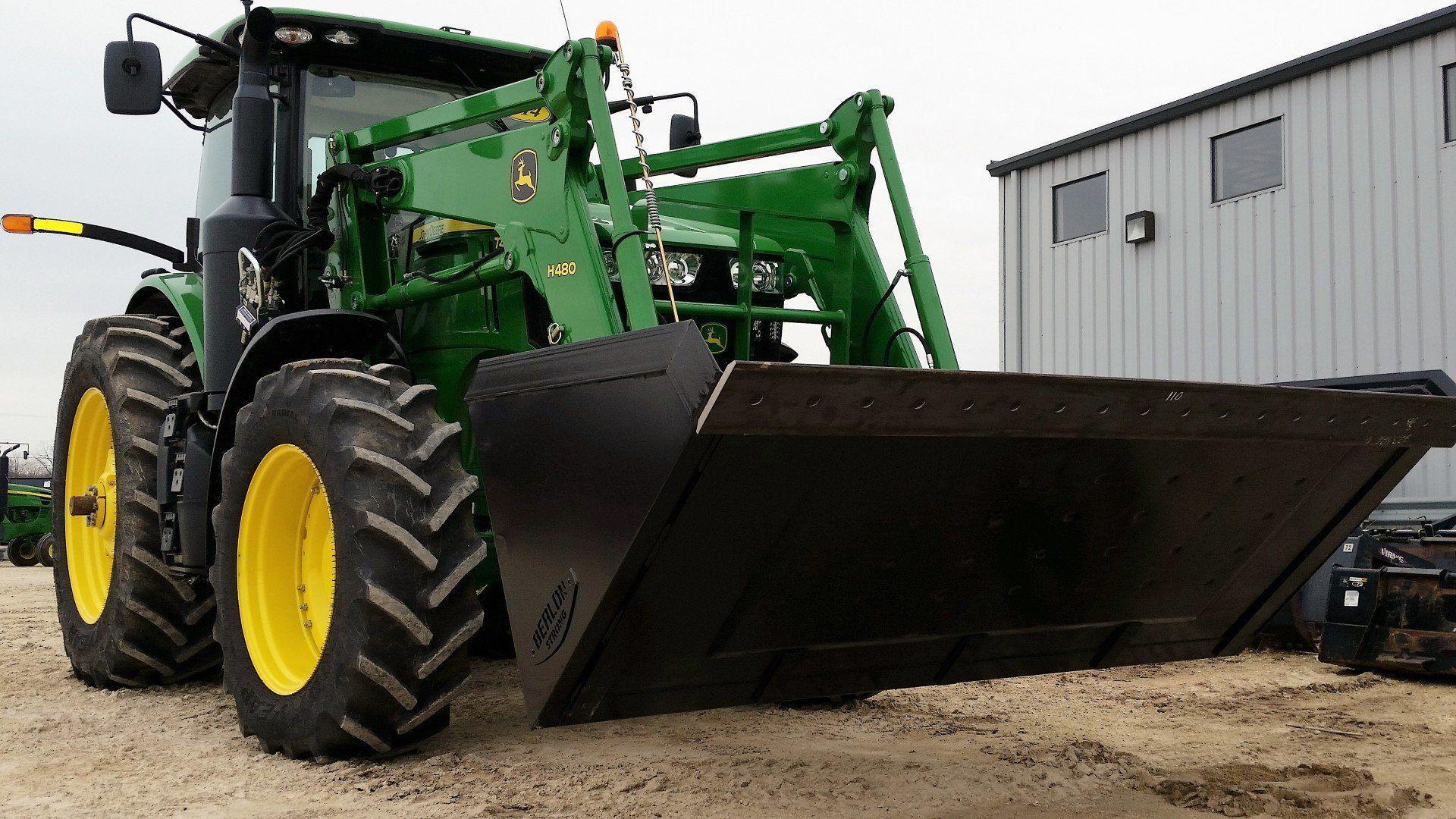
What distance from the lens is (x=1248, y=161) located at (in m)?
11.2

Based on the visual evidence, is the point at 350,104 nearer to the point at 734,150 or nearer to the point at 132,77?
the point at 132,77

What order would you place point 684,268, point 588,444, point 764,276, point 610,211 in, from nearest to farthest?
point 588,444 → point 610,211 → point 684,268 → point 764,276

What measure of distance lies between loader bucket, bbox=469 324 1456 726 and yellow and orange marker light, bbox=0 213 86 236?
152 inches

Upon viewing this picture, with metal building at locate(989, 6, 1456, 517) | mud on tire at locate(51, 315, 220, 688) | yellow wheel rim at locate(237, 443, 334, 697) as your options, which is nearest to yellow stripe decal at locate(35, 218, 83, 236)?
mud on tire at locate(51, 315, 220, 688)

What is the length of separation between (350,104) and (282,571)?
198cm

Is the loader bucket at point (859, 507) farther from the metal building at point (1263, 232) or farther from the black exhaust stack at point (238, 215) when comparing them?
the metal building at point (1263, 232)

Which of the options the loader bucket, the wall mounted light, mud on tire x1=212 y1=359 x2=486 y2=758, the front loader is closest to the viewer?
the loader bucket

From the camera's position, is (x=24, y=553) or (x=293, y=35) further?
(x=24, y=553)

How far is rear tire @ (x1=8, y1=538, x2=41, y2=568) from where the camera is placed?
17.3 m

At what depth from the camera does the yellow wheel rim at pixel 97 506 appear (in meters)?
5.70

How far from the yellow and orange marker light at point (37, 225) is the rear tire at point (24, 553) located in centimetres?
1295

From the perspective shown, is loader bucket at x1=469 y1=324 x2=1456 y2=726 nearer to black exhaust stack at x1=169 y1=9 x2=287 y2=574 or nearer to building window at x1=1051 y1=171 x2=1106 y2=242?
black exhaust stack at x1=169 y1=9 x2=287 y2=574

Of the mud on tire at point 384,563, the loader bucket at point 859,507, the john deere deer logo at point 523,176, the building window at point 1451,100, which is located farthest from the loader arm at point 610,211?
the building window at point 1451,100

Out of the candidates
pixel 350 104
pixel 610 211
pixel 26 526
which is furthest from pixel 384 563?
pixel 26 526
